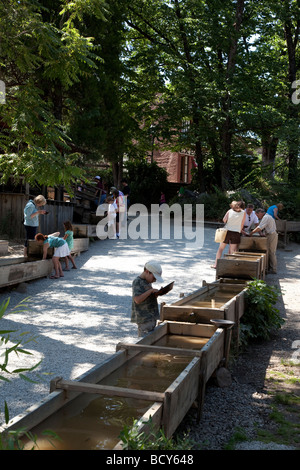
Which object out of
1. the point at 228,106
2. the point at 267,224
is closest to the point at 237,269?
the point at 267,224

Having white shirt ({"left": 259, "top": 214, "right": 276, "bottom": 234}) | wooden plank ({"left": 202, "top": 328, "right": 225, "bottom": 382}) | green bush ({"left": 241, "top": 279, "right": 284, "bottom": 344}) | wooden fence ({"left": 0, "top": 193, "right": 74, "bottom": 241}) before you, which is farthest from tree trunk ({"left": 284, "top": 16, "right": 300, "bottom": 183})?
wooden plank ({"left": 202, "top": 328, "right": 225, "bottom": 382})

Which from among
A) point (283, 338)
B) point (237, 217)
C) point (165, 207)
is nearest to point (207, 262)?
point (237, 217)

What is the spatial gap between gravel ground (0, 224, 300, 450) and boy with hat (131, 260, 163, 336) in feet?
2.67

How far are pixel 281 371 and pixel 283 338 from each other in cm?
169

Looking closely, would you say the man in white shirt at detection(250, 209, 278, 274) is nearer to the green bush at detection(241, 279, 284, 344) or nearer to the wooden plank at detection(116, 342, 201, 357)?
the green bush at detection(241, 279, 284, 344)

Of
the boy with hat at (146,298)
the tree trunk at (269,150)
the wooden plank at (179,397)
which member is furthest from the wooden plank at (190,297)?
the tree trunk at (269,150)

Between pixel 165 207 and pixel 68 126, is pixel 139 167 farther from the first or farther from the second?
pixel 68 126

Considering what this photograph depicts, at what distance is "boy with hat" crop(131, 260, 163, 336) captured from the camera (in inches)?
236

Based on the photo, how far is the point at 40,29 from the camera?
895 centimetres

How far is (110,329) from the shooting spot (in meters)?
8.02

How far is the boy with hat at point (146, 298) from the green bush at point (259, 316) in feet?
7.91

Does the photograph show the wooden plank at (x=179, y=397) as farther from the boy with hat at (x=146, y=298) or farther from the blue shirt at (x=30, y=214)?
the blue shirt at (x=30, y=214)

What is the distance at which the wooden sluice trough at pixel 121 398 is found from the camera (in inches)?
150

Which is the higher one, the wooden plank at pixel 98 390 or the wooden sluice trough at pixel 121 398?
the wooden plank at pixel 98 390
